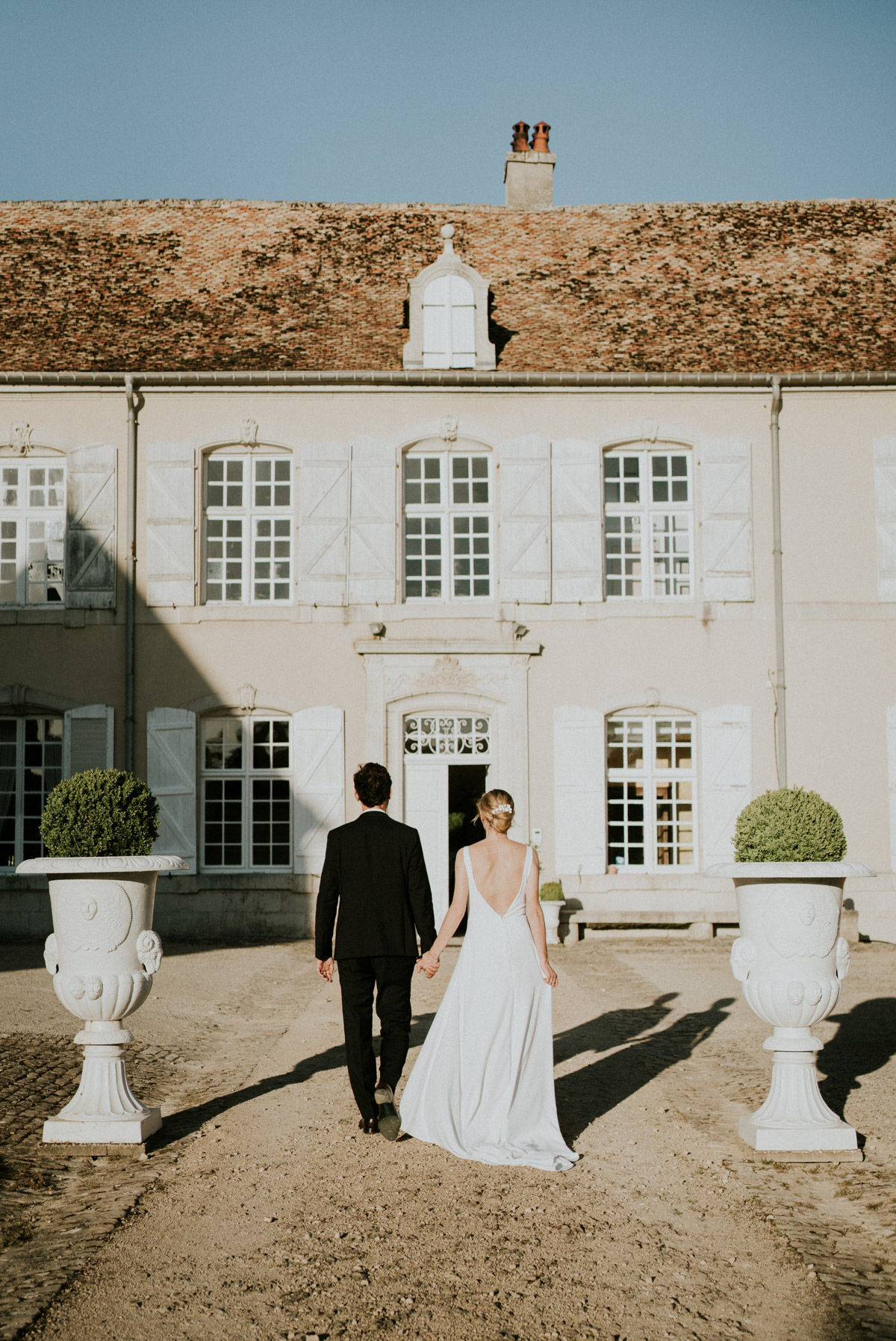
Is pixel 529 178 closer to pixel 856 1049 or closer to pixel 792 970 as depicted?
pixel 856 1049

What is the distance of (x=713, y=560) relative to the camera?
47.4 feet

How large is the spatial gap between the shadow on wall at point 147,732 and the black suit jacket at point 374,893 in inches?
335

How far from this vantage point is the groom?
5613 millimetres

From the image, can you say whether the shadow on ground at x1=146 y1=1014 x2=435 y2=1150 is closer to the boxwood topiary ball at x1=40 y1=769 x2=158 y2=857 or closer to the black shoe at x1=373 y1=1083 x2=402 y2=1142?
the black shoe at x1=373 y1=1083 x2=402 y2=1142

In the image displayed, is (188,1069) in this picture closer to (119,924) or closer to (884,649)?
(119,924)

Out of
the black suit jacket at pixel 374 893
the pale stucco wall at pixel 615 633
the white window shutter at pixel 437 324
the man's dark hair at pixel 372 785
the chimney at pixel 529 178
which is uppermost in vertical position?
the chimney at pixel 529 178

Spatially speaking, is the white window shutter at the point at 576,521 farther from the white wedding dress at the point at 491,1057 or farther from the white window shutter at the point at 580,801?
the white wedding dress at the point at 491,1057

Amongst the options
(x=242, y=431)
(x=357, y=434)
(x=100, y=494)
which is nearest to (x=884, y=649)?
(x=357, y=434)

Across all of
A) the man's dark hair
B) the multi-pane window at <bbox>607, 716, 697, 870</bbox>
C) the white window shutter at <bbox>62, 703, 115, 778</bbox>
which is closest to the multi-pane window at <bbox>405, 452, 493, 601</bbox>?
the multi-pane window at <bbox>607, 716, 697, 870</bbox>

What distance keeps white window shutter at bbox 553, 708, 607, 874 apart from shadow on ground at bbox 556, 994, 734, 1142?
4273 millimetres

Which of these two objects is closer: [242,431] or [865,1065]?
[865,1065]

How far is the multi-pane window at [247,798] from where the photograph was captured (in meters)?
14.4

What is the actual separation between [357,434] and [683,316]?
4.15 meters

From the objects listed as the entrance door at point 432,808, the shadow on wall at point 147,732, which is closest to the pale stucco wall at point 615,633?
the shadow on wall at point 147,732
